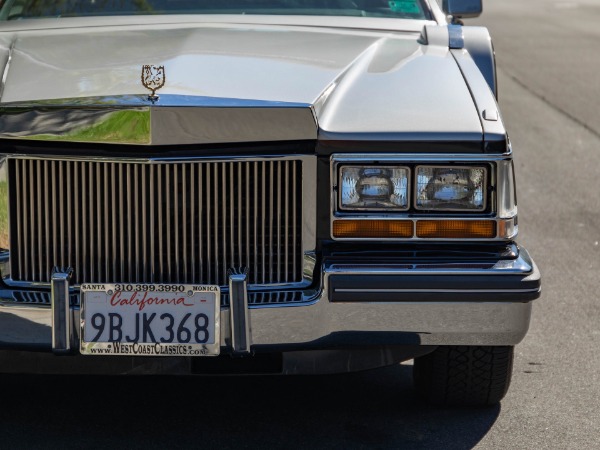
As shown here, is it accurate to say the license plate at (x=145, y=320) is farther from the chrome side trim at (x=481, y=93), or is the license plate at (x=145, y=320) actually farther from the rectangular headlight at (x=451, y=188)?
the chrome side trim at (x=481, y=93)

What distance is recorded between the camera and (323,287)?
12.2 ft

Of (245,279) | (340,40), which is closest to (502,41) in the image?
(340,40)

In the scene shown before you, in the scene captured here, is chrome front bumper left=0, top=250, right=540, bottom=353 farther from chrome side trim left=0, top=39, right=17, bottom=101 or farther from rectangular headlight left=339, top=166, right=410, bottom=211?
chrome side trim left=0, top=39, right=17, bottom=101

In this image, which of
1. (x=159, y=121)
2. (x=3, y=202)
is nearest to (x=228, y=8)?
(x=159, y=121)

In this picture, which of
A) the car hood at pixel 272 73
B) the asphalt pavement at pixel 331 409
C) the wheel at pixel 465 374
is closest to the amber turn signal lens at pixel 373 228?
the car hood at pixel 272 73

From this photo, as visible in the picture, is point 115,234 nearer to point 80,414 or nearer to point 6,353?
point 6,353

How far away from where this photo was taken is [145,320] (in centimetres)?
365

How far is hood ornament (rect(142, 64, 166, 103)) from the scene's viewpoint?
12.2 feet

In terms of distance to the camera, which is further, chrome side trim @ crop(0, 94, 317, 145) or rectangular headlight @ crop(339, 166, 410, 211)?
rectangular headlight @ crop(339, 166, 410, 211)

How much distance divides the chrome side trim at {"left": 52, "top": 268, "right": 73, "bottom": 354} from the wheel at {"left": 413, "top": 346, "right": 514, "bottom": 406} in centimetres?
126

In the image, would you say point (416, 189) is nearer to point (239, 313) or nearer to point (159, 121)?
point (239, 313)

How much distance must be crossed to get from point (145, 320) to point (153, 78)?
28.8 inches

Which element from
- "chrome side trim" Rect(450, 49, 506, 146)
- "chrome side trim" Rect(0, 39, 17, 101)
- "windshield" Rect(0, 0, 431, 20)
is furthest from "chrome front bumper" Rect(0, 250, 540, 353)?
"windshield" Rect(0, 0, 431, 20)

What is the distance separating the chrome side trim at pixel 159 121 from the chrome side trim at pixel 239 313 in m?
0.42
